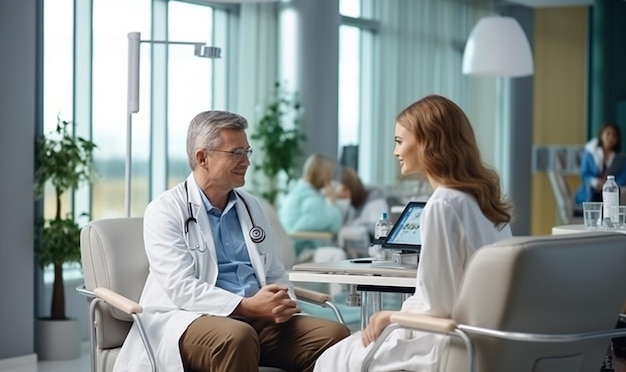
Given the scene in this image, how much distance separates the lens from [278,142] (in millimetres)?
10023

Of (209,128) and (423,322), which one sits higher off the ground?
(209,128)

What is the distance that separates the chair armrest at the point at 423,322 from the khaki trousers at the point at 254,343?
26.0 inches

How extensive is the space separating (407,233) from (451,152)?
3.14 ft

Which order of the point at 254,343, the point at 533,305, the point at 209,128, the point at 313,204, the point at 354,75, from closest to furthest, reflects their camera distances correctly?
1. the point at 533,305
2. the point at 254,343
3. the point at 209,128
4. the point at 313,204
5. the point at 354,75

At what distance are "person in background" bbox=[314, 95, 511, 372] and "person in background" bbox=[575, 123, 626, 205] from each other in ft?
27.4

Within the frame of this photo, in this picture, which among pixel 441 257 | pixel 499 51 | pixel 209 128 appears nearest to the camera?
pixel 441 257

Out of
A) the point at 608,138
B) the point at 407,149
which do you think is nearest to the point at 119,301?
the point at 407,149

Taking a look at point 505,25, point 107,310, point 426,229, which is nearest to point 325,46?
point 505,25

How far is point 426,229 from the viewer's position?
324cm

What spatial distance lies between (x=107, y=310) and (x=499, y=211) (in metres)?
1.60

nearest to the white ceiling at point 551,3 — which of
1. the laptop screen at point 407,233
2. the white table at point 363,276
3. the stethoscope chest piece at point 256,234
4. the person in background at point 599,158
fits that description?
the person in background at point 599,158

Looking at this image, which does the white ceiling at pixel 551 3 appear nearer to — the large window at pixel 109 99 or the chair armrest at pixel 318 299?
the large window at pixel 109 99

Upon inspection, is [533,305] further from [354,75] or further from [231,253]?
[354,75]

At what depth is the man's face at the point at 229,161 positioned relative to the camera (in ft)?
13.4
